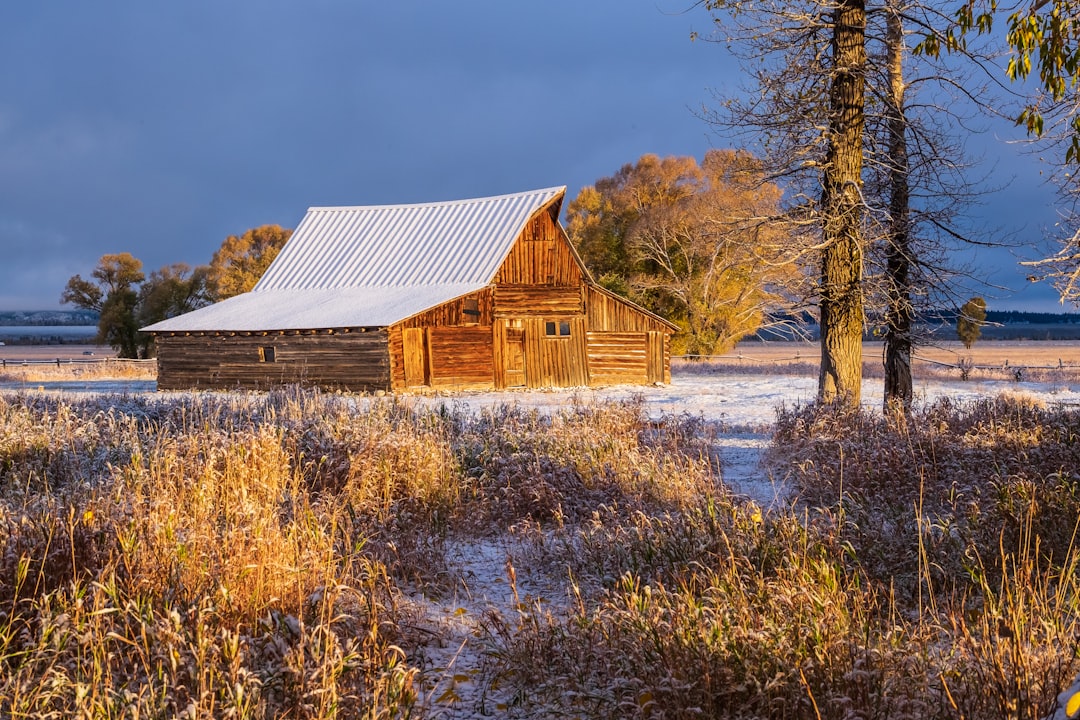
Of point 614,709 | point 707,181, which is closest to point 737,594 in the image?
point 614,709

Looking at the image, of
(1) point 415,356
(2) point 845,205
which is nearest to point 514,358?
(1) point 415,356

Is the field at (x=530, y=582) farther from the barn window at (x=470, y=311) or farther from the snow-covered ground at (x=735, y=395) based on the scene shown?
the barn window at (x=470, y=311)

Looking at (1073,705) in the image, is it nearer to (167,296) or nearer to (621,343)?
(621,343)

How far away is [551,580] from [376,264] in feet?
88.9

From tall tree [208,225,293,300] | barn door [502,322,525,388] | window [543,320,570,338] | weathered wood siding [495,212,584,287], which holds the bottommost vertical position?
barn door [502,322,525,388]

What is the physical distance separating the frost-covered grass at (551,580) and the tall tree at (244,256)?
4850 centimetres

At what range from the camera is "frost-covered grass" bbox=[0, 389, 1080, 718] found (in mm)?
3533

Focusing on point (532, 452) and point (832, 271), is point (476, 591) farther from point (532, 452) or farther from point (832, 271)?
point (832, 271)

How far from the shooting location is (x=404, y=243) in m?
32.5

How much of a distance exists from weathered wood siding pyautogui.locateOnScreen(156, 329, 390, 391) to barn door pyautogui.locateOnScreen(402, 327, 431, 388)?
910 mm

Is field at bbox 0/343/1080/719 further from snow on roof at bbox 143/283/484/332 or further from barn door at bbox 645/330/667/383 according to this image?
barn door at bbox 645/330/667/383

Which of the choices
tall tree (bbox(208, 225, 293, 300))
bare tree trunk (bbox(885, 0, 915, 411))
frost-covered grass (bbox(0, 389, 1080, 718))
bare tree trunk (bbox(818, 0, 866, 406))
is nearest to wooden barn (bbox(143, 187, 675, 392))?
bare tree trunk (bbox(885, 0, 915, 411))

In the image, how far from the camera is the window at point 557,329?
3038 centimetres

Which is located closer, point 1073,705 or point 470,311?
point 1073,705
